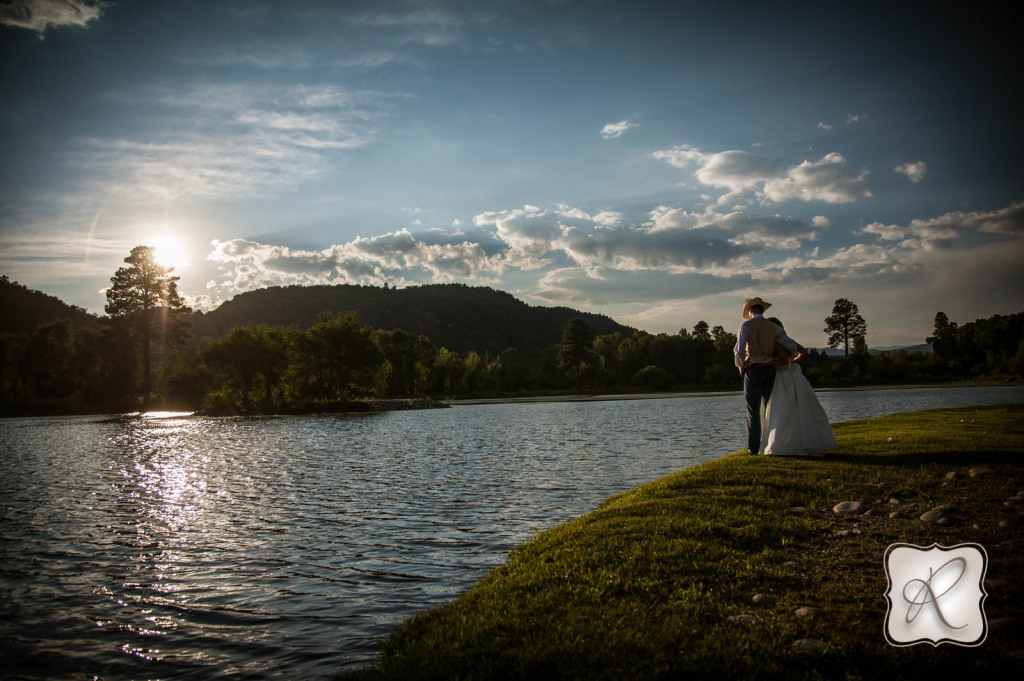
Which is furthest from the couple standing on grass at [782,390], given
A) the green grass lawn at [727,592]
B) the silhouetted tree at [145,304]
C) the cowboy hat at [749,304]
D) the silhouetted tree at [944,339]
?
the silhouetted tree at [944,339]

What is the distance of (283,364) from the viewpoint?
87562 millimetres

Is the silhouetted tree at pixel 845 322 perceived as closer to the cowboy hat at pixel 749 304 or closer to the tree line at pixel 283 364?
the tree line at pixel 283 364

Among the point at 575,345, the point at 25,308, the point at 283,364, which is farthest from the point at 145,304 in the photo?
the point at 25,308

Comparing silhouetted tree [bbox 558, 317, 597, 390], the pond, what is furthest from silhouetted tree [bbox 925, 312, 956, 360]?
the pond

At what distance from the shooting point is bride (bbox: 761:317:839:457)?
13.7 meters

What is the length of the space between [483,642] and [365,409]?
8255 centimetres

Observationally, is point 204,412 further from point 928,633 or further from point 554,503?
point 928,633

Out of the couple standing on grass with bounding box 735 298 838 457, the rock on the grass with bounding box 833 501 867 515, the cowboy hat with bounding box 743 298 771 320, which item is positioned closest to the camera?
the rock on the grass with bounding box 833 501 867 515

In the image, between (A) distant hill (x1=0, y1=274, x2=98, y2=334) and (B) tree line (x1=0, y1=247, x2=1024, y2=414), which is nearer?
(B) tree line (x1=0, y1=247, x2=1024, y2=414)

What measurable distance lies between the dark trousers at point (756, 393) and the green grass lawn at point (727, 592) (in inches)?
165

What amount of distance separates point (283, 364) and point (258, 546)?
272 ft

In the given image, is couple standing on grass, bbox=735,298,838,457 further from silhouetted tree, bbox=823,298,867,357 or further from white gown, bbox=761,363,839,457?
silhouetted tree, bbox=823,298,867,357

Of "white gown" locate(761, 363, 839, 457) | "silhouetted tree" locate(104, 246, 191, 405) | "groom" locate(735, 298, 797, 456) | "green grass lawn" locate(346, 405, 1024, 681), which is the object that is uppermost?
"silhouetted tree" locate(104, 246, 191, 405)

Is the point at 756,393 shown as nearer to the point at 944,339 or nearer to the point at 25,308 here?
the point at 944,339
